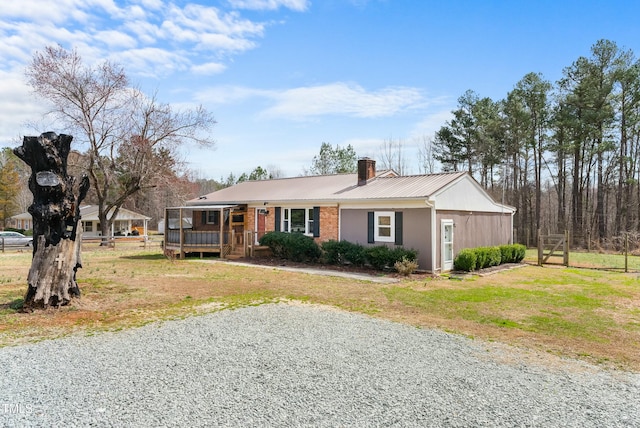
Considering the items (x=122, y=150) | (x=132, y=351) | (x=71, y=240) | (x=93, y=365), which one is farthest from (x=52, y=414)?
(x=122, y=150)

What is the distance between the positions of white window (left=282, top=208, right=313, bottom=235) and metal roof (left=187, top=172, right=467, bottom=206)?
2.09ft

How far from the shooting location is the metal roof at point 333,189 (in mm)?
15570

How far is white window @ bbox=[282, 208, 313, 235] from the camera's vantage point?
18234 millimetres

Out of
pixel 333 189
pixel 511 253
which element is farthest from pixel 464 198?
pixel 333 189

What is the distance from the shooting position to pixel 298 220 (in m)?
18.7

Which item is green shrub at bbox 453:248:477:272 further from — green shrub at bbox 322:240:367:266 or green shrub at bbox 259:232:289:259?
green shrub at bbox 259:232:289:259

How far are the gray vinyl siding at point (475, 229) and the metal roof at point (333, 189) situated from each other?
4.60ft

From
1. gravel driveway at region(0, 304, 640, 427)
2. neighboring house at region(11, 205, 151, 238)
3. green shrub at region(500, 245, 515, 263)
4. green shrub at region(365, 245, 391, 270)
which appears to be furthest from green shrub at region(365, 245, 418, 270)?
A: neighboring house at region(11, 205, 151, 238)

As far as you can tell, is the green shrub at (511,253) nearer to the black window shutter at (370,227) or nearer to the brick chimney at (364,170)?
the black window shutter at (370,227)

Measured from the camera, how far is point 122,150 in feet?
88.8

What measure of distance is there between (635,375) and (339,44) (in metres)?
12.9

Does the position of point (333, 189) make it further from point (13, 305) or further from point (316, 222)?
point (13, 305)

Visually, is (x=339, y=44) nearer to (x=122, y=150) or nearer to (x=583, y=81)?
(x=122, y=150)

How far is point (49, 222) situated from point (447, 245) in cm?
1232
